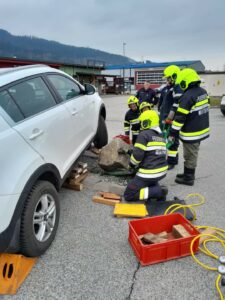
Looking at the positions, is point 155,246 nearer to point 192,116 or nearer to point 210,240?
point 210,240

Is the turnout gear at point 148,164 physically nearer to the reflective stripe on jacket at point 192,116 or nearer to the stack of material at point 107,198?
the stack of material at point 107,198

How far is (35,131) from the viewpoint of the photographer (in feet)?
8.96

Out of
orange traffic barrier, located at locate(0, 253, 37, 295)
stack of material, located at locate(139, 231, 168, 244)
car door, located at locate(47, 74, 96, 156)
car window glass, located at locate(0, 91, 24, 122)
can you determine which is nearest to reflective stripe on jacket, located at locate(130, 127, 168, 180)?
car door, located at locate(47, 74, 96, 156)

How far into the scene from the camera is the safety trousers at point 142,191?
3.93m

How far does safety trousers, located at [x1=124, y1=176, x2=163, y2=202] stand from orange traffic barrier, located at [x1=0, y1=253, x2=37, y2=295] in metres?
1.76

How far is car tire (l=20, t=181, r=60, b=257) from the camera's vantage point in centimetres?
255

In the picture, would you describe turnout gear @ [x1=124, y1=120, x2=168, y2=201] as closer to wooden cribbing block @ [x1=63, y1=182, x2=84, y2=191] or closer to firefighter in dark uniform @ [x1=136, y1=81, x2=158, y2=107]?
wooden cribbing block @ [x1=63, y1=182, x2=84, y2=191]

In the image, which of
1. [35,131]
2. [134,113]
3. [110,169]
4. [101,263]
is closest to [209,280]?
[101,263]

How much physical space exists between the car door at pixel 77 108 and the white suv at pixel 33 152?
2 cm

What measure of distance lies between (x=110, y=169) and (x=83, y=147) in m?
1.04

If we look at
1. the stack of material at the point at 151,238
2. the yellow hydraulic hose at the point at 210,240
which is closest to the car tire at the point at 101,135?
the yellow hydraulic hose at the point at 210,240

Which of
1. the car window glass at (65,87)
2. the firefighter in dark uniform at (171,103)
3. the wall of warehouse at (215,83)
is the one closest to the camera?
the car window glass at (65,87)

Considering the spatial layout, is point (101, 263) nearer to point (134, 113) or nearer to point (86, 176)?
point (86, 176)

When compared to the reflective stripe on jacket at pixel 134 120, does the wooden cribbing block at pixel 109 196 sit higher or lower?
lower
